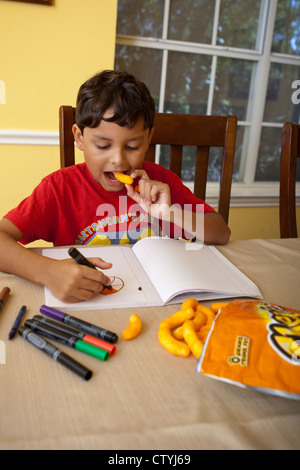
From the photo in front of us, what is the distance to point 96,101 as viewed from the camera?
861 mm

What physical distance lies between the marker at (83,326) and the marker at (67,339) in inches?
1.0

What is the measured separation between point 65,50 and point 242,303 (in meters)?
1.44

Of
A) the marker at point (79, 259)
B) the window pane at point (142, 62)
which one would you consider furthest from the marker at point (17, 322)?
the window pane at point (142, 62)

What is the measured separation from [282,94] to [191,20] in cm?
69

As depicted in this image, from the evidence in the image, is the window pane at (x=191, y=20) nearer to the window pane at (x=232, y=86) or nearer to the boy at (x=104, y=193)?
the window pane at (x=232, y=86)

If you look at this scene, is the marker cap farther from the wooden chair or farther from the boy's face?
the wooden chair

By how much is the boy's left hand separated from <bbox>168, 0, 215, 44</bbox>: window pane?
1.37m

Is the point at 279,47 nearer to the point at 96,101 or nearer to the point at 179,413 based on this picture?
the point at 96,101

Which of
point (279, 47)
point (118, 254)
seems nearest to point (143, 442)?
point (118, 254)

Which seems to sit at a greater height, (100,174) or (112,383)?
(100,174)

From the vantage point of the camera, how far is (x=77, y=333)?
49 centimetres

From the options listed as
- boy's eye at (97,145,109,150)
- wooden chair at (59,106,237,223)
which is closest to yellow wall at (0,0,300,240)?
wooden chair at (59,106,237,223)

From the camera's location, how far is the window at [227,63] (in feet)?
6.25

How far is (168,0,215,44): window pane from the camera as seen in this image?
1.91 meters
